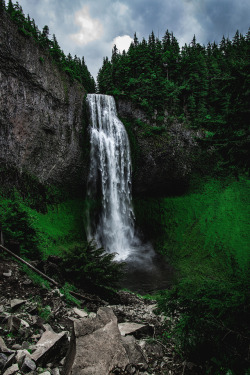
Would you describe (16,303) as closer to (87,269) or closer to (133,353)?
(133,353)

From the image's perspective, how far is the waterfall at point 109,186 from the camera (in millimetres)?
17828

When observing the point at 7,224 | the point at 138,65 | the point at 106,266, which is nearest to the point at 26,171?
the point at 7,224

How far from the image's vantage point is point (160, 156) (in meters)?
21.4

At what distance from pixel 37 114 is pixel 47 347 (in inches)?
619

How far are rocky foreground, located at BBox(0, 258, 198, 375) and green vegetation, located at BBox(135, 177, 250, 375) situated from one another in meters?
0.53

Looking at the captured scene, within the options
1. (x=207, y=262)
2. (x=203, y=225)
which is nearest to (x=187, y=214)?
(x=203, y=225)

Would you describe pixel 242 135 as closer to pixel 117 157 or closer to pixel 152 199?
pixel 117 157

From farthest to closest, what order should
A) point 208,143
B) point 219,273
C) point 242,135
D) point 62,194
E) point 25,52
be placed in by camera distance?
1. point 62,194
2. point 219,273
3. point 25,52
4. point 208,143
5. point 242,135

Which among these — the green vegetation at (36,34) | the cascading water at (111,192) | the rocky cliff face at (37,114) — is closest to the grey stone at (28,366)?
the rocky cliff face at (37,114)

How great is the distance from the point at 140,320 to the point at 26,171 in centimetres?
1292

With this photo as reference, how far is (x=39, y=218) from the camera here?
46.6ft

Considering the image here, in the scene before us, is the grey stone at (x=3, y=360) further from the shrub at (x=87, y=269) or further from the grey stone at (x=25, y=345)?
the shrub at (x=87, y=269)

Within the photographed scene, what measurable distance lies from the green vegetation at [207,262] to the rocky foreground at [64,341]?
526mm

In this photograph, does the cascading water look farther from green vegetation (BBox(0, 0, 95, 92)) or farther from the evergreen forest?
green vegetation (BBox(0, 0, 95, 92))
